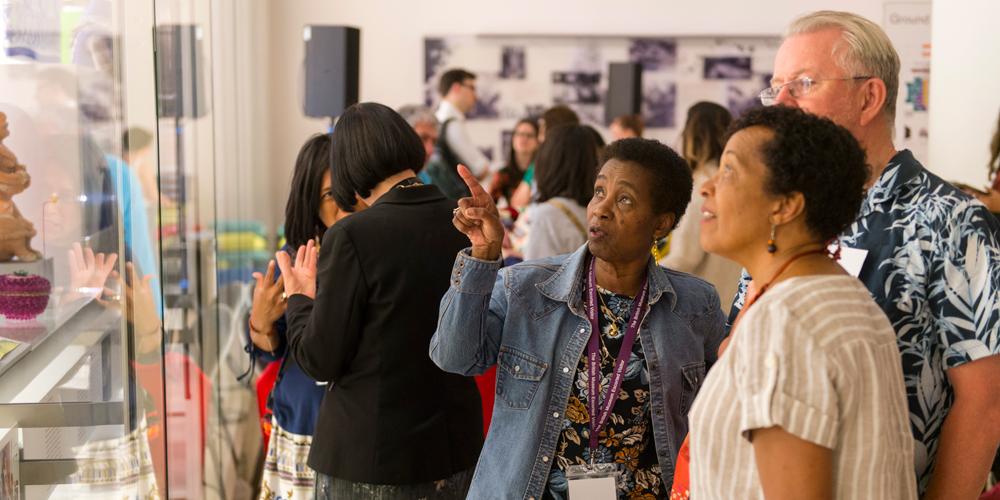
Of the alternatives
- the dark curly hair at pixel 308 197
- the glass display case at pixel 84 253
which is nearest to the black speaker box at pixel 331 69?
the glass display case at pixel 84 253

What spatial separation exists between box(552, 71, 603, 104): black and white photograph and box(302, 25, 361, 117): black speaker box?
517 centimetres

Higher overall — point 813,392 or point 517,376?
point 813,392

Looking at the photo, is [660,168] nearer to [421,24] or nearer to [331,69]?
[331,69]

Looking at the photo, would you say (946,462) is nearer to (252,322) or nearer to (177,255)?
(252,322)

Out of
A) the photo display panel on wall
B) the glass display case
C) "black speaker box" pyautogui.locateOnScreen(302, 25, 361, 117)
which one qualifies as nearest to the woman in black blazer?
the glass display case

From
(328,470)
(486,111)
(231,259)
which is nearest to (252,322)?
(328,470)

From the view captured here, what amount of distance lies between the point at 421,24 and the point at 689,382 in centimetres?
826

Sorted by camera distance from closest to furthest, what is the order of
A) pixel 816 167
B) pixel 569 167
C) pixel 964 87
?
1. pixel 816 167
2. pixel 964 87
3. pixel 569 167

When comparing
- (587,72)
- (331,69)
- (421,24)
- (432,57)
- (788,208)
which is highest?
(421,24)

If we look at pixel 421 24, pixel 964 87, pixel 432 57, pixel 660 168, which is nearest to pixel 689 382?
pixel 660 168

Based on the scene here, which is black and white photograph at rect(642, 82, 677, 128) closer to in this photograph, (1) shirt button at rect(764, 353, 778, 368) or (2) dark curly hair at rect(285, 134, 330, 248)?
(2) dark curly hair at rect(285, 134, 330, 248)

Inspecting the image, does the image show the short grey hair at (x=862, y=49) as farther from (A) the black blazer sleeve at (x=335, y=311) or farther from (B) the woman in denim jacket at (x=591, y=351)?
(A) the black blazer sleeve at (x=335, y=311)

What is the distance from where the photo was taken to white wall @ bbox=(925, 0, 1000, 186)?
12.5 feet

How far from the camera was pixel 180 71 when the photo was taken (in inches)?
145
